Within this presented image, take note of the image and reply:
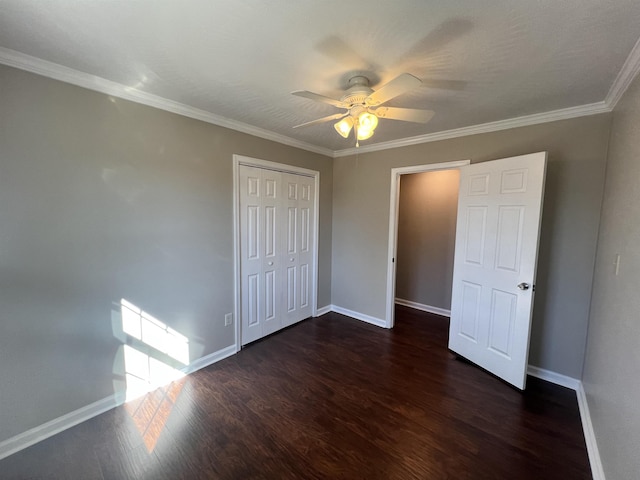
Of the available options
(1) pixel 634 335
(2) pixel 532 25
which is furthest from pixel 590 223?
(2) pixel 532 25

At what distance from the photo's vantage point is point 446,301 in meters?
4.02

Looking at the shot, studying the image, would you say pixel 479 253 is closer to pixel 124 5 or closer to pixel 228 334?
Answer: pixel 228 334

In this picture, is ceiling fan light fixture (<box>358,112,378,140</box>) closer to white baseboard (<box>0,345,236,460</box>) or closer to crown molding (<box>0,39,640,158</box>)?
crown molding (<box>0,39,640,158</box>)

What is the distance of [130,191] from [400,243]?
12.3 ft

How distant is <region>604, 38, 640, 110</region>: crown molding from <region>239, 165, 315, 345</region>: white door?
279 cm

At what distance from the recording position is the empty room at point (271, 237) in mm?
1374

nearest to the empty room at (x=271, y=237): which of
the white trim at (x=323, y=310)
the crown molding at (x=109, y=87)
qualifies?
the crown molding at (x=109, y=87)

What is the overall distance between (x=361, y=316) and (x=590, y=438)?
235 centimetres

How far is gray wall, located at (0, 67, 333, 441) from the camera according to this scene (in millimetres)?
1622

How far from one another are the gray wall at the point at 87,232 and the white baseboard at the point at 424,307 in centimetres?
315

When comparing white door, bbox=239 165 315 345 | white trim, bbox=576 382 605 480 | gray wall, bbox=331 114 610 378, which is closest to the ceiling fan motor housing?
white door, bbox=239 165 315 345

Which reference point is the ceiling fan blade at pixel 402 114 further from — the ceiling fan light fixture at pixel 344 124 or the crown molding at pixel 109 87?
the crown molding at pixel 109 87

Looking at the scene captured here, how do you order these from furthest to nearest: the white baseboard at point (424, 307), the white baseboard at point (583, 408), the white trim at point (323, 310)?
1. the white baseboard at point (424, 307)
2. the white trim at point (323, 310)
3. the white baseboard at point (583, 408)

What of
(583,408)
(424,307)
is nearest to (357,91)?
(583,408)
